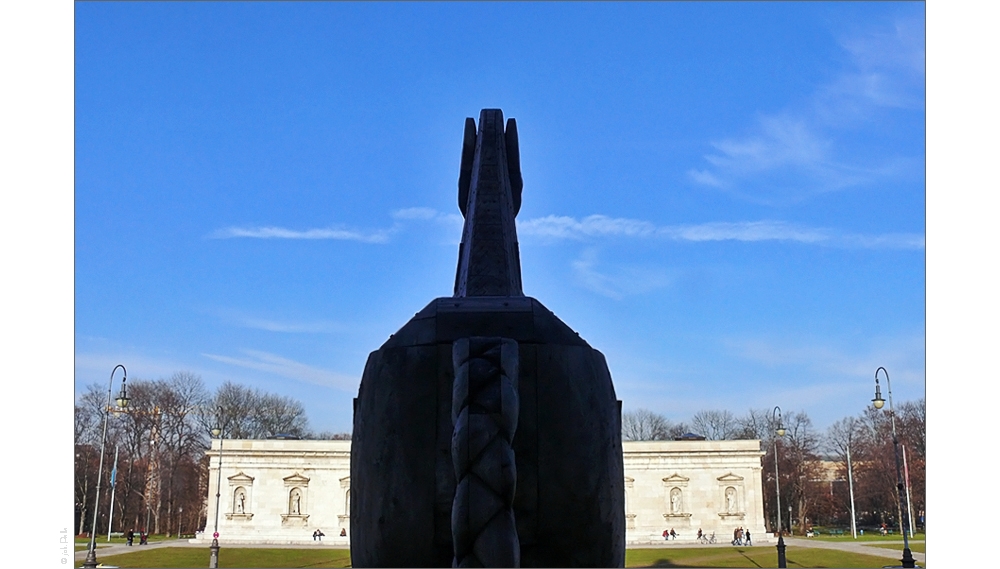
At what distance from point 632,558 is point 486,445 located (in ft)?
126

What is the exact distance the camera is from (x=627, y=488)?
184 feet

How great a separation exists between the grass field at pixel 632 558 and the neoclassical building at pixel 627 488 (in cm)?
938

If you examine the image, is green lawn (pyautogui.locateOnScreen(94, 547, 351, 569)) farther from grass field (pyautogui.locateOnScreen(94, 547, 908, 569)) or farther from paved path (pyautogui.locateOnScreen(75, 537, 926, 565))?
paved path (pyautogui.locateOnScreen(75, 537, 926, 565))

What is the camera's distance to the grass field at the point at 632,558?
34347mm

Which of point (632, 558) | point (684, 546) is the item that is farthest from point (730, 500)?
point (632, 558)

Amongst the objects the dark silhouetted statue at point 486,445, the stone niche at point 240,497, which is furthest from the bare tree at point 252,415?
the dark silhouetted statue at point 486,445

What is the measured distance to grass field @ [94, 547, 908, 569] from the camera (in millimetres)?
34347

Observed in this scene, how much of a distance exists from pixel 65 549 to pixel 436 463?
4133 mm

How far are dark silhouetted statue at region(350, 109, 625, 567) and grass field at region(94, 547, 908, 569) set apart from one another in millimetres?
27993

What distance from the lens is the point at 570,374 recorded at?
214 inches

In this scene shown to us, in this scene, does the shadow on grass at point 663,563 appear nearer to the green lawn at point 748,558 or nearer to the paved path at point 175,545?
the green lawn at point 748,558

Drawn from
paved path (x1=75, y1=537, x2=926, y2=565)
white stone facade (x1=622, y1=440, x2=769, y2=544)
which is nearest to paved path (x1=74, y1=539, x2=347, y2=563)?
paved path (x1=75, y1=537, x2=926, y2=565)
